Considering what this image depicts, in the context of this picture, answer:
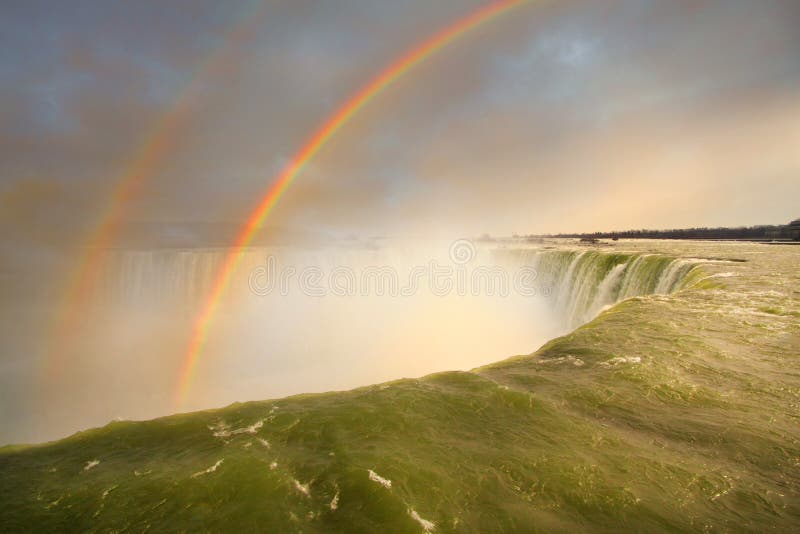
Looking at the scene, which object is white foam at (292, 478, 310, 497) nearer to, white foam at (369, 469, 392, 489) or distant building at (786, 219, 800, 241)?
white foam at (369, 469, 392, 489)

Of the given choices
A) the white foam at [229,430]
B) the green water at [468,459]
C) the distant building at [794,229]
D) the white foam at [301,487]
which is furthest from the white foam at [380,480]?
the distant building at [794,229]

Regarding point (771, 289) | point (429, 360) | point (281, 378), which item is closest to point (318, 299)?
Answer: point (281, 378)

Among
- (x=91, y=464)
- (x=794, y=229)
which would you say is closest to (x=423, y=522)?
(x=91, y=464)

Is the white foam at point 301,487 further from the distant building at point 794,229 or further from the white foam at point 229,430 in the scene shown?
the distant building at point 794,229

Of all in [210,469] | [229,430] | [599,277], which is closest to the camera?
[210,469]

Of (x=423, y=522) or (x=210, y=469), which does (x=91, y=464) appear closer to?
(x=210, y=469)
